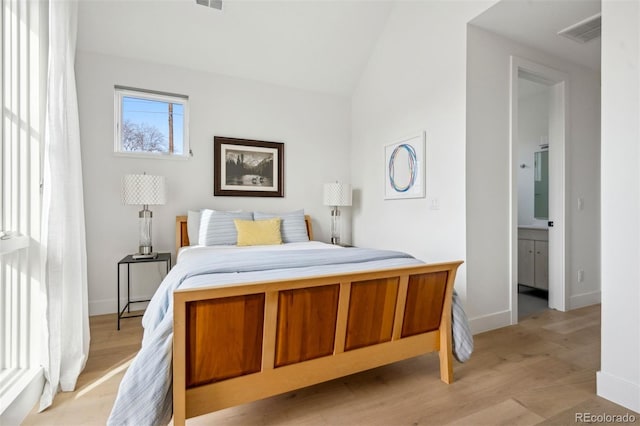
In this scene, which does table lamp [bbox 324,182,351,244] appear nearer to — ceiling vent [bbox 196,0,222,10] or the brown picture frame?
the brown picture frame

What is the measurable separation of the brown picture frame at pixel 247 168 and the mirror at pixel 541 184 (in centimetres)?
342

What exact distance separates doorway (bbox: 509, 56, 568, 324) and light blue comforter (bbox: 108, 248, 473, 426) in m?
1.46

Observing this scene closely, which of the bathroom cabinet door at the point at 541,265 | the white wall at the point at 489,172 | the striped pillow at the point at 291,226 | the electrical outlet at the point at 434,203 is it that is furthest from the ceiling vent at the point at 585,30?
the striped pillow at the point at 291,226

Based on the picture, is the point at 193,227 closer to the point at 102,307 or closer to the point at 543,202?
the point at 102,307

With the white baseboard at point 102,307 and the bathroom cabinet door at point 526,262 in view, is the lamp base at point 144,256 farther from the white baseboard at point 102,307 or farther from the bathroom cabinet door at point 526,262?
the bathroom cabinet door at point 526,262

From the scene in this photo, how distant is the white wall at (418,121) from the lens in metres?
2.74

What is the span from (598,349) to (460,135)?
190cm

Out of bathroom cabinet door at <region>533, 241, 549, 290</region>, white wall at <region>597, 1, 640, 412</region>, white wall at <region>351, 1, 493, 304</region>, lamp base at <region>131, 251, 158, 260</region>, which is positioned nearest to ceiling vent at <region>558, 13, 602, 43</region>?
white wall at <region>351, 1, 493, 304</region>

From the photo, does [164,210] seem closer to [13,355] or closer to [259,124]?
[259,124]

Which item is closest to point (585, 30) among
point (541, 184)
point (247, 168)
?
point (541, 184)

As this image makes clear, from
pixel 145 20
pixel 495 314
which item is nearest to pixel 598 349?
pixel 495 314

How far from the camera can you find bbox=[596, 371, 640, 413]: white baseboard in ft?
5.44

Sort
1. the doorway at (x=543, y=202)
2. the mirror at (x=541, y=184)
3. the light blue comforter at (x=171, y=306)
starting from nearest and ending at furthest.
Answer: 1. the light blue comforter at (x=171, y=306)
2. the doorway at (x=543, y=202)
3. the mirror at (x=541, y=184)

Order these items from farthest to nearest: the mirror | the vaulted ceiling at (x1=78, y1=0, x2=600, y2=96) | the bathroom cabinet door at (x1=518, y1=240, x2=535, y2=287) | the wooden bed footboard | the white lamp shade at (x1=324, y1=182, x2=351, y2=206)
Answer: the mirror < the white lamp shade at (x1=324, y1=182, x2=351, y2=206) < the bathroom cabinet door at (x1=518, y1=240, x2=535, y2=287) < the vaulted ceiling at (x1=78, y1=0, x2=600, y2=96) < the wooden bed footboard
